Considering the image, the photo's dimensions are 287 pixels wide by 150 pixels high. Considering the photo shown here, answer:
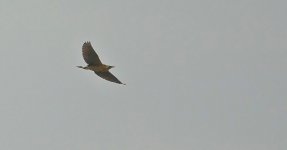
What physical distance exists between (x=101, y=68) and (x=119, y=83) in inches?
87.6

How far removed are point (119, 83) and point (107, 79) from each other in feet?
3.74

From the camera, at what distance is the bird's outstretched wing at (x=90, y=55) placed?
10469cm

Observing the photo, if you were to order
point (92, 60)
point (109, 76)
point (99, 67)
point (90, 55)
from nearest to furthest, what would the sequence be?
point (90, 55) < point (92, 60) < point (99, 67) < point (109, 76)

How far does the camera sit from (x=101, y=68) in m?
105

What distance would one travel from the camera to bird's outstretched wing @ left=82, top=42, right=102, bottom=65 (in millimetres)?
104688

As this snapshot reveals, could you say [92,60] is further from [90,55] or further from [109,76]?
[109,76]

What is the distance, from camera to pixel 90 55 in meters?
105

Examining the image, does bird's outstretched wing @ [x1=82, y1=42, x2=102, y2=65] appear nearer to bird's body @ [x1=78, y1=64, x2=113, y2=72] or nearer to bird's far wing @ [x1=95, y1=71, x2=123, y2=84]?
bird's body @ [x1=78, y1=64, x2=113, y2=72]

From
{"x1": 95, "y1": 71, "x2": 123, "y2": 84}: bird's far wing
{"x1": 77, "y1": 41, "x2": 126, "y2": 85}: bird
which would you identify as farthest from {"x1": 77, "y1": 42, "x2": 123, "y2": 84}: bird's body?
{"x1": 95, "y1": 71, "x2": 123, "y2": 84}: bird's far wing

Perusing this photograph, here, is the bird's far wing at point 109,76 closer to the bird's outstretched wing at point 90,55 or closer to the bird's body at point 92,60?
the bird's body at point 92,60

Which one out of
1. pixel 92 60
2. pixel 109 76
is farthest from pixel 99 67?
pixel 109 76

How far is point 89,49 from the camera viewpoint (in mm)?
104812

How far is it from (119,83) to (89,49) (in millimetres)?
4120

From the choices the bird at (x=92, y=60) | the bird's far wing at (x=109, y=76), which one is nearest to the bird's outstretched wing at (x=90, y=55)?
the bird at (x=92, y=60)
